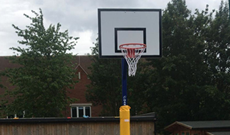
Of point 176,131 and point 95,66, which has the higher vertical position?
point 95,66

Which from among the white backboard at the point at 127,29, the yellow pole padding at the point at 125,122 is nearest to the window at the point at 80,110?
the white backboard at the point at 127,29

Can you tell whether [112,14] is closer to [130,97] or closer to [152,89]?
[152,89]

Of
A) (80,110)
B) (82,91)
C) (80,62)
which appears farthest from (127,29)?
(80,62)

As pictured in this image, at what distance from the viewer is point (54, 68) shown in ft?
81.5

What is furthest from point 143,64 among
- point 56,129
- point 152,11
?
point 152,11

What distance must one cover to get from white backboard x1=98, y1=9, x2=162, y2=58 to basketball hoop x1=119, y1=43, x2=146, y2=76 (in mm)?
143

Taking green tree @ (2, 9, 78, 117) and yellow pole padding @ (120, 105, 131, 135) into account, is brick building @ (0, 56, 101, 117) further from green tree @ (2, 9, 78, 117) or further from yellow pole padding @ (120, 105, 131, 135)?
yellow pole padding @ (120, 105, 131, 135)

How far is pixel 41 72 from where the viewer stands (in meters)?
24.9

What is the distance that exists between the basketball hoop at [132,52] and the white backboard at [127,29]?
14cm

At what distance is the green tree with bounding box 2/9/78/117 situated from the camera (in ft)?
80.4

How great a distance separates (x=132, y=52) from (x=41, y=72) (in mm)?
16609

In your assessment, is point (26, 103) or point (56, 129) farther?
point (26, 103)

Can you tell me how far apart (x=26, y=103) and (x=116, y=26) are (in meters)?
16.9

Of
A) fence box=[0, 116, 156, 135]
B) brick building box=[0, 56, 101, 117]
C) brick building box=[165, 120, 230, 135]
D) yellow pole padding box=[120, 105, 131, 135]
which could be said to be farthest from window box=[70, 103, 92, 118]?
yellow pole padding box=[120, 105, 131, 135]
